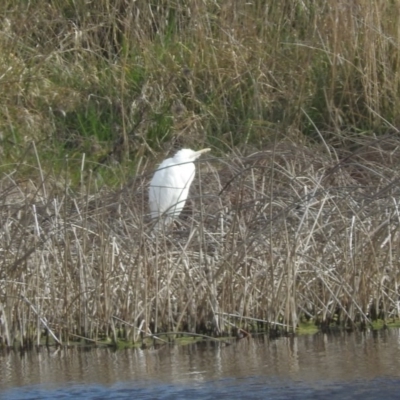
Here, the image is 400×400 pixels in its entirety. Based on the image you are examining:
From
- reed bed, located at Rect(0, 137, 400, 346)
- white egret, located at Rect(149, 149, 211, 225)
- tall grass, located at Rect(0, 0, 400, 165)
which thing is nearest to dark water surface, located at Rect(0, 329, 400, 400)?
reed bed, located at Rect(0, 137, 400, 346)

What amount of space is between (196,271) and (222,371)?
829mm

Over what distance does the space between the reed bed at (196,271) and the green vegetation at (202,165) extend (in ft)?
0.03

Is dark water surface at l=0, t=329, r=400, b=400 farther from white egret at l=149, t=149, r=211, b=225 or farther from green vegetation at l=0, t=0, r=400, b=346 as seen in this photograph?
white egret at l=149, t=149, r=211, b=225

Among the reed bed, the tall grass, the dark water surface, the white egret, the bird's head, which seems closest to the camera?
the dark water surface

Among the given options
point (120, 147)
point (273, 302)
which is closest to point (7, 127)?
point (120, 147)

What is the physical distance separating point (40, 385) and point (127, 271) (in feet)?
2.91

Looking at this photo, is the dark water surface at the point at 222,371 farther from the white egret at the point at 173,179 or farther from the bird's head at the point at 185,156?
the bird's head at the point at 185,156

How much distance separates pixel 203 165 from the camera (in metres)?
8.76

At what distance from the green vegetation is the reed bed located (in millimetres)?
10

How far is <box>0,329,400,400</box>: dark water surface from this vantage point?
190 inches

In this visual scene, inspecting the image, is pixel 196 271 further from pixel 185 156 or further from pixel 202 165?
pixel 202 165

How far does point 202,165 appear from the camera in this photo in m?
8.71

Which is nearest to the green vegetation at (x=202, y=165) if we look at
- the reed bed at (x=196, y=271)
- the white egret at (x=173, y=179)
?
the reed bed at (x=196, y=271)

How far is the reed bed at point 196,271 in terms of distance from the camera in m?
5.70
